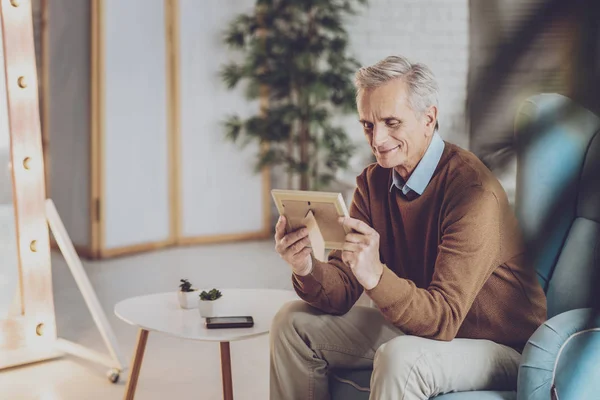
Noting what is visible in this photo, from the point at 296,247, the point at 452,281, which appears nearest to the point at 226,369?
the point at 296,247

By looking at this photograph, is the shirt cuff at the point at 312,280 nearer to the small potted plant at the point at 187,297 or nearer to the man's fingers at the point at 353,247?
the man's fingers at the point at 353,247

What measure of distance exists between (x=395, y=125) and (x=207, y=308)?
747mm

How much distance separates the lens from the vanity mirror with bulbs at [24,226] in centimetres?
237

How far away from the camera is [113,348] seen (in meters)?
2.44

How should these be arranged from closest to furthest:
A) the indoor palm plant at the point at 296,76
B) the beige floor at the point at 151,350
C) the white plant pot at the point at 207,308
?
the white plant pot at the point at 207,308 < the beige floor at the point at 151,350 < the indoor palm plant at the point at 296,76

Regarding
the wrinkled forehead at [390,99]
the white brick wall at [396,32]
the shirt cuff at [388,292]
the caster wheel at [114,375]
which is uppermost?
the white brick wall at [396,32]

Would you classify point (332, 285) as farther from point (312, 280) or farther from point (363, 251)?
point (363, 251)

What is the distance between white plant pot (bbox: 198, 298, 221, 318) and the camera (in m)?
1.92

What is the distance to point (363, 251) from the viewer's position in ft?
4.28

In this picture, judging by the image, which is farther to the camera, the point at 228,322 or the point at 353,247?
the point at 228,322

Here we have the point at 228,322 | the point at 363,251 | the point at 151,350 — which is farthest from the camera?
the point at 151,350

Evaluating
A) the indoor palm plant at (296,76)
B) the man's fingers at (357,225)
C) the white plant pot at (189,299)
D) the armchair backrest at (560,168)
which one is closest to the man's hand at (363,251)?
the man's fingers at (357,225)

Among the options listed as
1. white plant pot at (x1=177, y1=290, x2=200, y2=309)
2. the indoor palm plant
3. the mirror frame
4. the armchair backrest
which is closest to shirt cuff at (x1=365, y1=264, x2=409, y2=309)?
white plant pot at (x1=177, y1=290, x2=200, y2=309)

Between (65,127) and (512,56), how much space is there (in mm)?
4277
